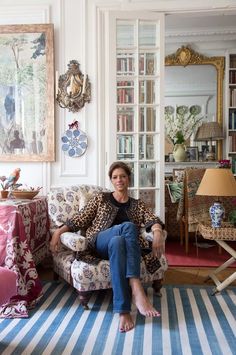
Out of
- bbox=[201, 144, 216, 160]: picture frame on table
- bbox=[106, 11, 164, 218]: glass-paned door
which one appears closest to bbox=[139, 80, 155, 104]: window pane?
bbox=[106, 11, 164, 218]: glass-paned door

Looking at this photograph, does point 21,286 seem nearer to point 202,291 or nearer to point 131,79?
point 202,291

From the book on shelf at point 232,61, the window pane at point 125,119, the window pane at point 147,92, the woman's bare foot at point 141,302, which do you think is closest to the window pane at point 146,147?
the window pane at point 125,119

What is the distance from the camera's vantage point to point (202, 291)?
9.17 ft

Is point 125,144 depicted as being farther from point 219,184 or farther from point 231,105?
point 231,105

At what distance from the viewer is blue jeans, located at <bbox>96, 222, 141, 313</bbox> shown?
2225 millimetres

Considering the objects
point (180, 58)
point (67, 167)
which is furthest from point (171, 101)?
point (67, 167)

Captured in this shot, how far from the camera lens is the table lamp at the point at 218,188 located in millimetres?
2814

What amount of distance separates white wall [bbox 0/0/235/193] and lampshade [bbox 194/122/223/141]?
2.44 m

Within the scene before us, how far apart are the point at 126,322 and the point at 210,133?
400 cm

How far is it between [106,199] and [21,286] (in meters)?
0.85

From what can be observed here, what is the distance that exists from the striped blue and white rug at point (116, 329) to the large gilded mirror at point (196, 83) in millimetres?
3725

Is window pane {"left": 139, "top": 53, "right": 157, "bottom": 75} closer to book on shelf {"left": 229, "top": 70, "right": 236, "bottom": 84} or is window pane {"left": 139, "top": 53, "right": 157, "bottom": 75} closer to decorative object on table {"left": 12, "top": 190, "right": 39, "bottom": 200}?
decorative object on table {"left": 12, "top": 190, "right": 39, "bottom": 200}

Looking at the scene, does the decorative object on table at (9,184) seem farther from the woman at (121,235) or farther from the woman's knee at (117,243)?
the woman's knee at (117,243)

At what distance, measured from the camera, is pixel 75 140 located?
346 centimetres
